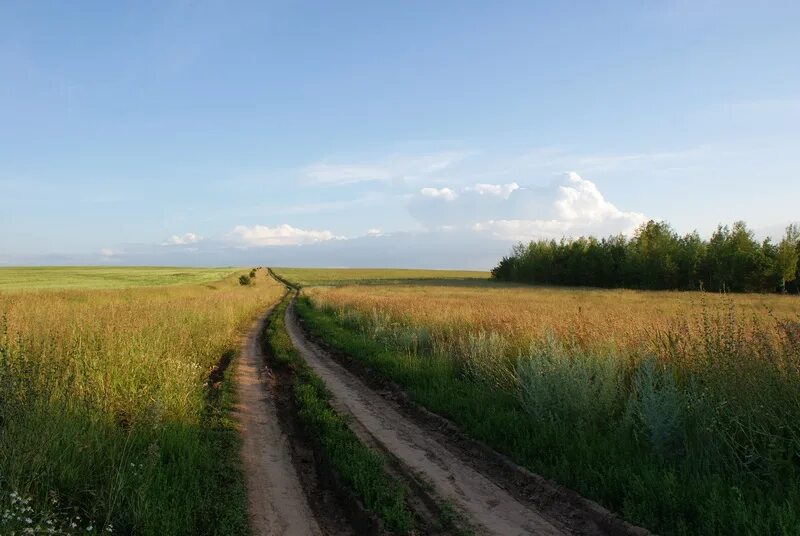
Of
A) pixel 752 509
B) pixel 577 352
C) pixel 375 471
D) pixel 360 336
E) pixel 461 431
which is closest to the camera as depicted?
pixel 752 509

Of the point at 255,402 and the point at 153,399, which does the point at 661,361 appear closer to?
the point at 255,402

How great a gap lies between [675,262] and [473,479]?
6472cm

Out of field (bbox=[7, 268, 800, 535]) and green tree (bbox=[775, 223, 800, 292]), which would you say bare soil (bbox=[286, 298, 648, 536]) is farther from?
green tree (bbox=[775, 223, 800, 292])

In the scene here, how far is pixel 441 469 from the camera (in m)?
6.42

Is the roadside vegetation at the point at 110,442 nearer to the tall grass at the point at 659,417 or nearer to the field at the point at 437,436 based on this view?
the field at the point at 437,436

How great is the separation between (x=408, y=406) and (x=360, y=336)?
8.82m

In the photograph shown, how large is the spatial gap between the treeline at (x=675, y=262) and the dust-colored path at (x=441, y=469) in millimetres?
43999

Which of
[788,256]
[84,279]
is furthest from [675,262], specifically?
[84,279]

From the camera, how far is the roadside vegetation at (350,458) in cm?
514

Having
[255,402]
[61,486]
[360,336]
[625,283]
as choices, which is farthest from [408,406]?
[625,283]

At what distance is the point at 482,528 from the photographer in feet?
16.1

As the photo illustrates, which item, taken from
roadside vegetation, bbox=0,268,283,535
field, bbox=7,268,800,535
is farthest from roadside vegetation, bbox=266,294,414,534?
roadside vegetation, bbox=0,268,283,535

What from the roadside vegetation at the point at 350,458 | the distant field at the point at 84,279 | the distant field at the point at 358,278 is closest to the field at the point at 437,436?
the roadside vegetation at the point at 350,458

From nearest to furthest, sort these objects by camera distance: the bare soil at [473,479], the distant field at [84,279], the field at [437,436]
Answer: the field at [437,436] → the bare soil at [473,479] → the distant field at [84,279]
